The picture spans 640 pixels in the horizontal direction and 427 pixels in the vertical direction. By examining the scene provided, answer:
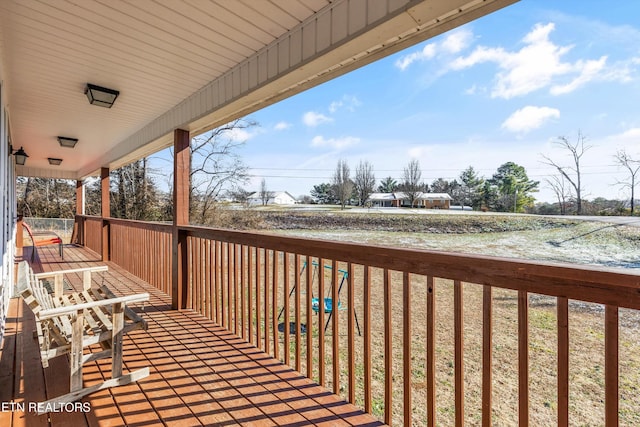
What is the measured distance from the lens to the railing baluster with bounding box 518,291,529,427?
117cm

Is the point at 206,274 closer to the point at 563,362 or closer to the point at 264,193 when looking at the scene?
the point at 563,362

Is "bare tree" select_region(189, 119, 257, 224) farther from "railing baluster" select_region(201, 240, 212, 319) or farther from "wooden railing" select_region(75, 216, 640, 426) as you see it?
"railing baluster" select_region(201, 240, 212, 319)

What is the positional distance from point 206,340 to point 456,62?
15.7 m

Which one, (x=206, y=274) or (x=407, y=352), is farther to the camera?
(x=206, y=274)

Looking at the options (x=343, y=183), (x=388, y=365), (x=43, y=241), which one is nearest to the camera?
(x=388, y=365)

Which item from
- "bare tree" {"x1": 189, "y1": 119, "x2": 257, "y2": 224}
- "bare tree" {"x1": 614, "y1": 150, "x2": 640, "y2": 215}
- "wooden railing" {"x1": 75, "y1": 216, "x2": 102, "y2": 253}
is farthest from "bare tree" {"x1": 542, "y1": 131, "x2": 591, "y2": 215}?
"bare tree" {"x1": 189, "y1": 119, "x2": 257, "y2": 224}

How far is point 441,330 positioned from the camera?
4.61m

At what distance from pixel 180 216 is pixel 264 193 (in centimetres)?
1577

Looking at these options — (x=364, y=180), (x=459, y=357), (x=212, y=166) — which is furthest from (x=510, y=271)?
(x=364, y=180)

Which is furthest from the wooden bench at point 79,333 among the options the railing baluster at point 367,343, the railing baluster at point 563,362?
the railing baluster at point 563,362

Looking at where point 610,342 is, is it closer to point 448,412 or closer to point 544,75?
point 448,412

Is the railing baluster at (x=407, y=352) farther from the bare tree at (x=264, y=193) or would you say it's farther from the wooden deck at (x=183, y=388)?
the bare tree at (x=264, y=193)

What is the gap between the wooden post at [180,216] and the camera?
356 cm

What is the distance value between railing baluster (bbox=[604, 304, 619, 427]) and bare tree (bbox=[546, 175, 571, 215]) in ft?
32.0
